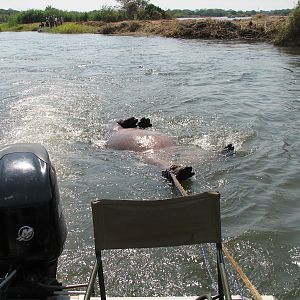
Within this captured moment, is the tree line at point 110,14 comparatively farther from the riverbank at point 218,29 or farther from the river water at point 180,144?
the river water at point 180,144

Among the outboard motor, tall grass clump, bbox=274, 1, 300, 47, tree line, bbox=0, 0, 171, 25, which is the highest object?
the outboard motor

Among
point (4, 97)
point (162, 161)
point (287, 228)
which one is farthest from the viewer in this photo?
point (4, 97)

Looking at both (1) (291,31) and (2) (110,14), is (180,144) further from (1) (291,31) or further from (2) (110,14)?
(2) (110,14)

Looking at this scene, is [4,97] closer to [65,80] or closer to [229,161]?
[65,80]

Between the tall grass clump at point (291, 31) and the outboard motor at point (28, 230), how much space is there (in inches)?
1062

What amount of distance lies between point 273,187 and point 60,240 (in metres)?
4.83

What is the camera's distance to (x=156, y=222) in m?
3.20

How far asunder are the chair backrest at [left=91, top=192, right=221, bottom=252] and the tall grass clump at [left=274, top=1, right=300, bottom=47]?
26996 mm

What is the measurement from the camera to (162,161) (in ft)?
28.0

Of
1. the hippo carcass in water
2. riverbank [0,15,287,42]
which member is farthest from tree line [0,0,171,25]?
the hippo carcass in water

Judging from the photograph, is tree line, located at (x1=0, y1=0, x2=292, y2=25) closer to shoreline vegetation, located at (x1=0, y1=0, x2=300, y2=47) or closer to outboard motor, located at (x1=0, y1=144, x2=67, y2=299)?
shoreline vegetation, located at (x1=0, y1=0, x2=300, y2=47)

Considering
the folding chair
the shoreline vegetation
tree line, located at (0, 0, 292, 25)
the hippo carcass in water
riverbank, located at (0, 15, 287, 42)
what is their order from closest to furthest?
the folding chair < the hippo carcass in water < the shoreline vegetation < riverbank, located at (0, 15, 287, 42) < tree line, located at (0, 0, 292, 25)

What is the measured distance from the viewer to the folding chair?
10.2 feet

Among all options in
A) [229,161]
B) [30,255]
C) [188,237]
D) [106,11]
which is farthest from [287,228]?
[106,11]
